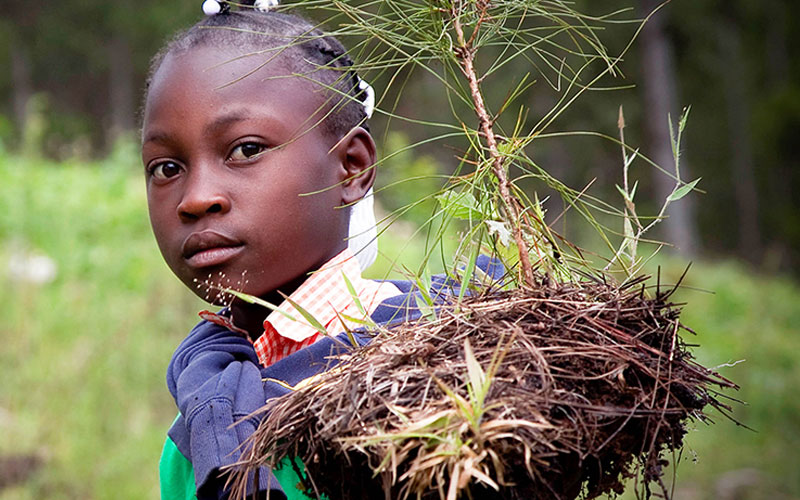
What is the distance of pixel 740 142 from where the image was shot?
29.2m

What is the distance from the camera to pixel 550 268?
1.14 metres

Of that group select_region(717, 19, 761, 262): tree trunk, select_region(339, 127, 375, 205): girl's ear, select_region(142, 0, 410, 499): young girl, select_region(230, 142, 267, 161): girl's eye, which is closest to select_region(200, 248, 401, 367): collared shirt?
select_region(142, 0, 410, 499): young girl

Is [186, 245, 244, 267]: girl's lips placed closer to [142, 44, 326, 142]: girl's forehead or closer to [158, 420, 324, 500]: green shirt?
[142, 44, 326, 142]: girl's forehead

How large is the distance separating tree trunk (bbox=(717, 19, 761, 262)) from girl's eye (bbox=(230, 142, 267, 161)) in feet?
90.0

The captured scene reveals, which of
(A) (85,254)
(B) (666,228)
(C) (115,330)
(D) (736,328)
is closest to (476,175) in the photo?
(C) (115,330)

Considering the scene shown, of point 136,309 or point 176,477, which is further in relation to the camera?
point 136,309

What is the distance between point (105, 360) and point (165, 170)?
3738 millimetres

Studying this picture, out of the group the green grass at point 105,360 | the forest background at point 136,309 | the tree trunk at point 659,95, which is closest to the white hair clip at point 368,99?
the forest background at point 136,309

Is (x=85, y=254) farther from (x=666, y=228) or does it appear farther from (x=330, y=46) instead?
(x=666, y=228)

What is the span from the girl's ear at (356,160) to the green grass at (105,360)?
319 centimetres

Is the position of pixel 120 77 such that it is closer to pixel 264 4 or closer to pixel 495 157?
pixel 264 4

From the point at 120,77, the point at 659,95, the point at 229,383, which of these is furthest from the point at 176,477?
the point at 120,77

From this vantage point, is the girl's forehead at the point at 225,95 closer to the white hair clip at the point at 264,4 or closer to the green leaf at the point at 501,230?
the white hair clip at the point at 264,4

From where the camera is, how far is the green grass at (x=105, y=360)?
442 centimetres
